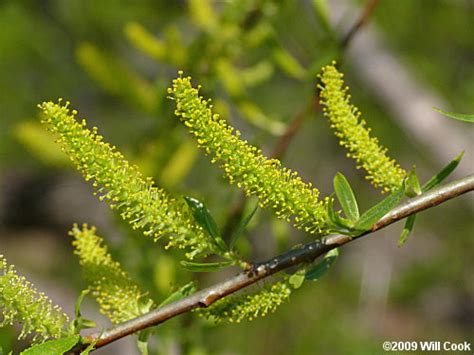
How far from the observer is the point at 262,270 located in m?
0.72

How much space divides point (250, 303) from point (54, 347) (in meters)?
0.20

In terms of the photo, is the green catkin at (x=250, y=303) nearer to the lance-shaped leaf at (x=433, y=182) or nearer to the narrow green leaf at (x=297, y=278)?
the narrow green leaf at (x=297, y=278)

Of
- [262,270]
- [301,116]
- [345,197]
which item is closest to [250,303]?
[262,270]

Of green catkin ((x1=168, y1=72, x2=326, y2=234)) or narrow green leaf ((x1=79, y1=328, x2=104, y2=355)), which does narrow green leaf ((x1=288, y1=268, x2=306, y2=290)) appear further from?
narrow green leaf ((x1=79, y1=328, x2=104, y2=355))

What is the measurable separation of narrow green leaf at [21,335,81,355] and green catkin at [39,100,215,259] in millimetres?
128

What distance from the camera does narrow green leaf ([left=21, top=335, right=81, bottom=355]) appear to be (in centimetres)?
65

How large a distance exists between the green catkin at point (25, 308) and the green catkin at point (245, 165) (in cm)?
23

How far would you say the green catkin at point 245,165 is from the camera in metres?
0.63

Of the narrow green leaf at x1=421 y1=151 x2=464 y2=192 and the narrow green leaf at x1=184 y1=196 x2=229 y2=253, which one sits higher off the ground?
the narrow green leaf at x1=421 y1=151 x2=464 y2=192

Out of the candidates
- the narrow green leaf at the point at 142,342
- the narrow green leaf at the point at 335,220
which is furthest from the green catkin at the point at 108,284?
the narrow green leaf at the point at 335,220

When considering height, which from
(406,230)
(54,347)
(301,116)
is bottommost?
(54,347)

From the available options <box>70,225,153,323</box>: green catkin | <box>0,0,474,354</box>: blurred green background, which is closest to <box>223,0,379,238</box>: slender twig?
<box>0,0,474,354</box>: blurred green background

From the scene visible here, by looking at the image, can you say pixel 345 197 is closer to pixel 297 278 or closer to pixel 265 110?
pixel 297 278

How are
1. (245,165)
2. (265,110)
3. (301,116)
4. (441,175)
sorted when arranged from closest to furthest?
(245,165)
(441,175)
(301,116)
(265,110)
